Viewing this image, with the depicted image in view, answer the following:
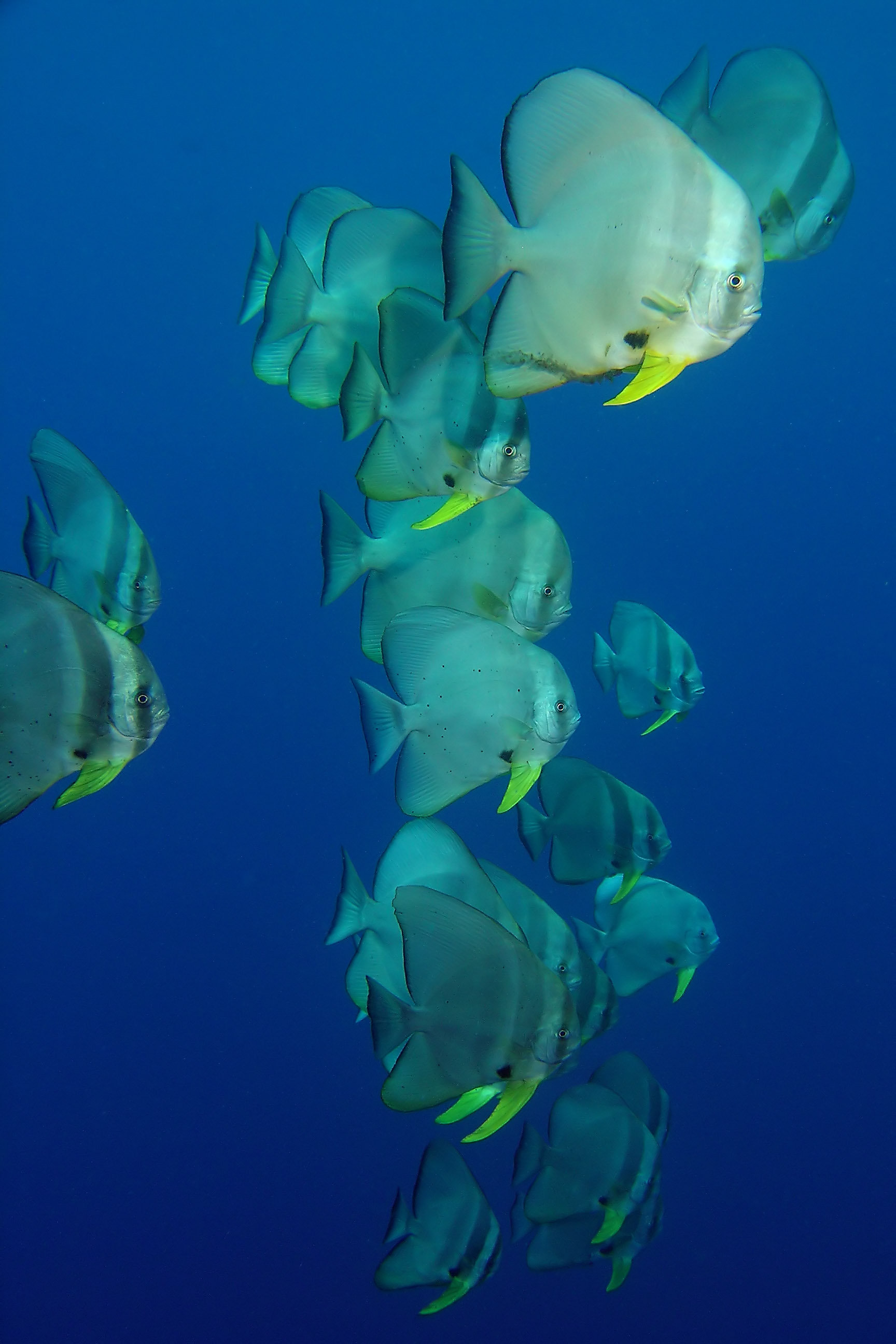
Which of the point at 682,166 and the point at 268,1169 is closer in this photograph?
the point at 682,166

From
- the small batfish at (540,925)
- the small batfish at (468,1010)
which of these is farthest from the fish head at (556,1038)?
the small batfish at (540,925)

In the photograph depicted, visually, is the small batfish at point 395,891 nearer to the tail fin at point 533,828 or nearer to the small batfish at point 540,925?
the small batfish at point 540,925

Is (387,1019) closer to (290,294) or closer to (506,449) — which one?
(506,449)

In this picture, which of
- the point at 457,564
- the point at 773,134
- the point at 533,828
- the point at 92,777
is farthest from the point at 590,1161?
the point at 773,134

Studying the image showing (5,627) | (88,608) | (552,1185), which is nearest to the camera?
(5,627)

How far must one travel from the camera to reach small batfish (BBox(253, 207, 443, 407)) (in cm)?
195

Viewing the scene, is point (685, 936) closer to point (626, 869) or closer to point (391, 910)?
point (626, 869)

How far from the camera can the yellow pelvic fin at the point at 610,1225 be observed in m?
2.92

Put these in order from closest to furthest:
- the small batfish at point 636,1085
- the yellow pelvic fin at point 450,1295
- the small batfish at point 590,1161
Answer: the yellow pelvic fin at point 450,1295 < the small batfish at point 590,1161 < the small batfish at point 636,1085

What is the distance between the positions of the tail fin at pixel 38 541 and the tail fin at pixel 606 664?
221 cm

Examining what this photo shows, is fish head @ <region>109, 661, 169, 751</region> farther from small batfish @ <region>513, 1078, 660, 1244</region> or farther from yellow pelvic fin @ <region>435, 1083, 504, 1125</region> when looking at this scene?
small batfish @ <region>513, 1078, 660, 1244</region>

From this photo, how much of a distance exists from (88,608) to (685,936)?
104 inches

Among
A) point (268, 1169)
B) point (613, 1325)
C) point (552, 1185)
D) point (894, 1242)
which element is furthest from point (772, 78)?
point (894, 1242)

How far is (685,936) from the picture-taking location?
11.4 ft
